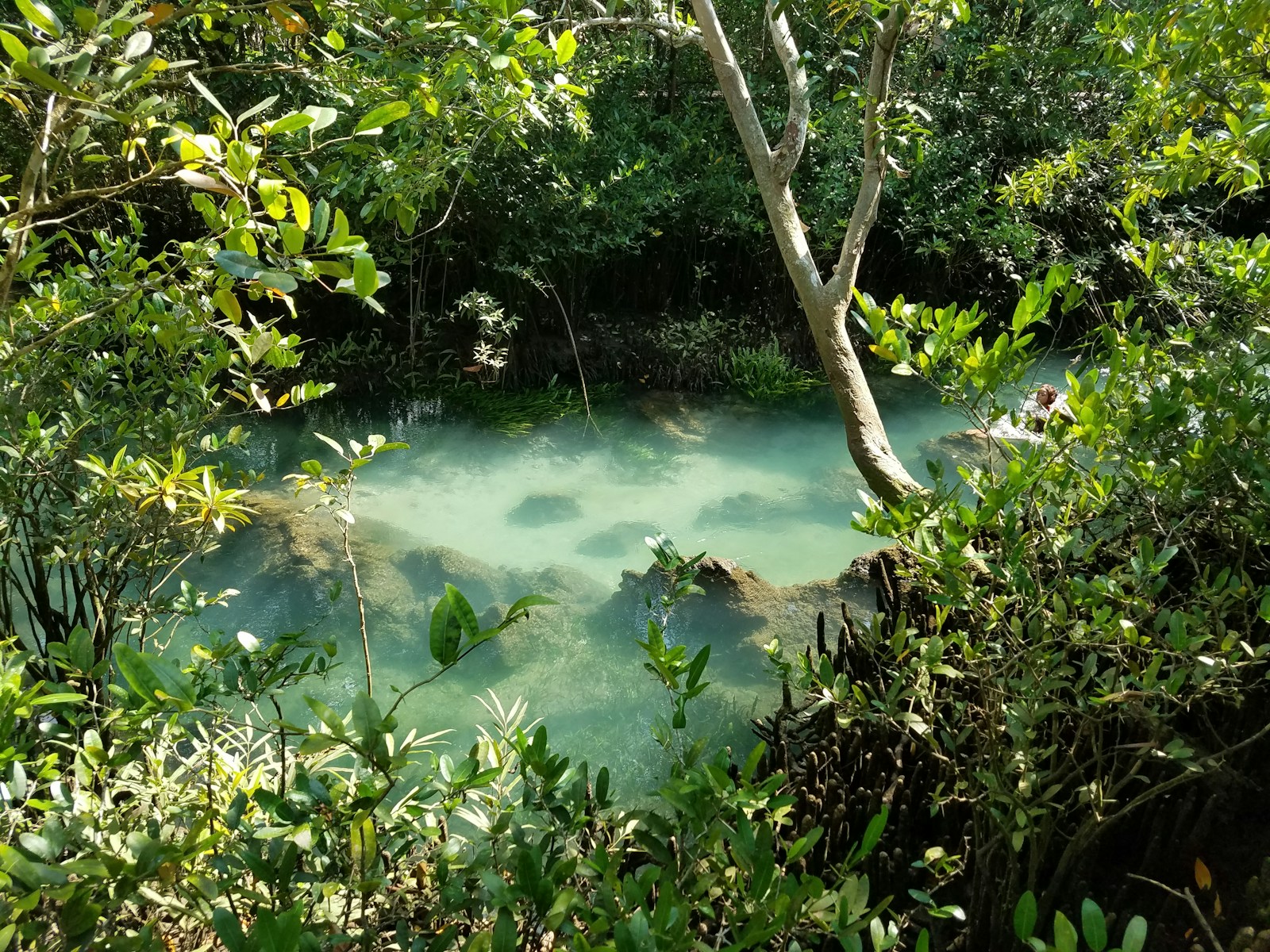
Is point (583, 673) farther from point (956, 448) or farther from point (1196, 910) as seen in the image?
point (956, 448)

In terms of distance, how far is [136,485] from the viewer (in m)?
1.41

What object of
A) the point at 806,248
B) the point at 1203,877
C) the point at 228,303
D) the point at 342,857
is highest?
the point at 228,303

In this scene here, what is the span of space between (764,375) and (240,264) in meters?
5.54

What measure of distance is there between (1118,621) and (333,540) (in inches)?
130

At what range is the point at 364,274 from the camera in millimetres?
949

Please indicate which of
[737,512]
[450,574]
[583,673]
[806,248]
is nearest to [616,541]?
[737,512]

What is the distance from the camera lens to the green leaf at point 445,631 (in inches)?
39.4

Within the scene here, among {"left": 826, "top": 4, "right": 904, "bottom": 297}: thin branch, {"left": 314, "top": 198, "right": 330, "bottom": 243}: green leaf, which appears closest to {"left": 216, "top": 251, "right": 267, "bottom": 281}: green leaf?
{"left": 314, "top": 198, "right": 330, "bottom": 243}: green leaf

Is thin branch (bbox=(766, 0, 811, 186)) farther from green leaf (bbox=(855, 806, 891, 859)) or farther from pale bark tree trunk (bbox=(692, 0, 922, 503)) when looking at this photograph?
green leaf (bbox=(855, 806, 891, 859))

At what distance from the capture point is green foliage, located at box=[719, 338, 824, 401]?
244 inches

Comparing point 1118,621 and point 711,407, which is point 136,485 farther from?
point 711,407

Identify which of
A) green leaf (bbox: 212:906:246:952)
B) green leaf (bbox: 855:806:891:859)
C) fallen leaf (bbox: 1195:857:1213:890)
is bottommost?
fallen leaf (bbox: 1195:857:1213:890)

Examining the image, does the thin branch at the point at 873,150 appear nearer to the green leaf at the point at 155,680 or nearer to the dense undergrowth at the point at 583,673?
the dense undergrowth at the point at 583,673

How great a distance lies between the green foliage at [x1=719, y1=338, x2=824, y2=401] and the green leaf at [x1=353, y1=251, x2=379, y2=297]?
5.33 m
